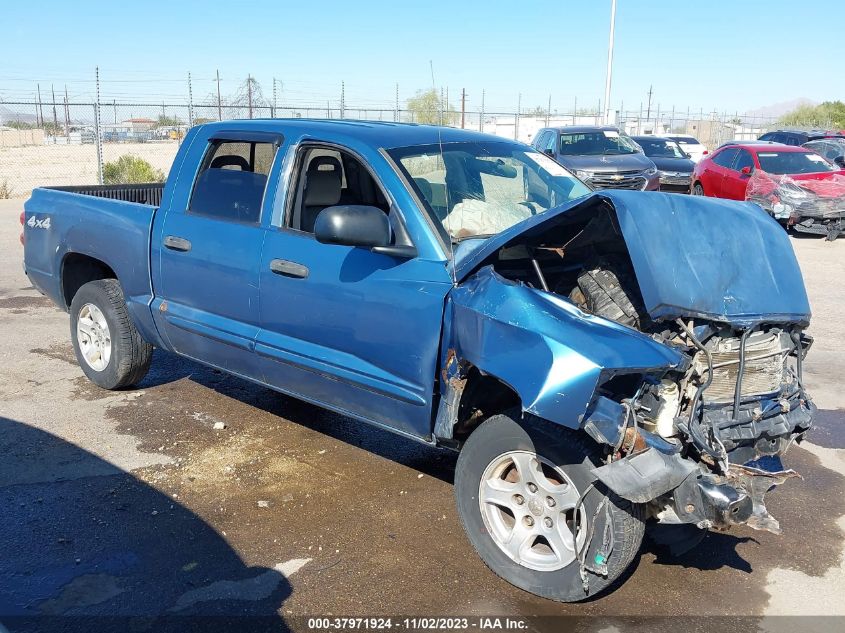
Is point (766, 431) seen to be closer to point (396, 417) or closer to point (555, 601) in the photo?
point (555, 601)

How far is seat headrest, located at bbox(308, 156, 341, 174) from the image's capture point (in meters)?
4.82

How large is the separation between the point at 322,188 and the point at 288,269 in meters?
0.64

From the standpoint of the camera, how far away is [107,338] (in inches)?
233

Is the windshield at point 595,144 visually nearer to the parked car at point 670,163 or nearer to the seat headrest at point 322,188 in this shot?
the parked car at point 670,163

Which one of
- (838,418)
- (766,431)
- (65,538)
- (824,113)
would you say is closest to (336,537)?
(65,538)

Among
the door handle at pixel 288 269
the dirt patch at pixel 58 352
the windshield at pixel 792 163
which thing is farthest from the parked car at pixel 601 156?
the door handle at pixel 288 269

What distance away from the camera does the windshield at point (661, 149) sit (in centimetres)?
2192

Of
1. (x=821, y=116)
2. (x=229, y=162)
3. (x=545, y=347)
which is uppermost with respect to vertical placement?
(x=821, y=116)

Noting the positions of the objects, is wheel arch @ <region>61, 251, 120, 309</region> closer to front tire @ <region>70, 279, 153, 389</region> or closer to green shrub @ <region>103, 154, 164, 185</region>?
front tire @ <region>70, 279, 153, 389</region>

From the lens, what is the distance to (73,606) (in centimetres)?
344

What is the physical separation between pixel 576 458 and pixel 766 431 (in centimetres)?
89

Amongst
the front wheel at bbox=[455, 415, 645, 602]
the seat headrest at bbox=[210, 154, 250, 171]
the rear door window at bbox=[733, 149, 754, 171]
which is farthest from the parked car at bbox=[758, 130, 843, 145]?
the front wheel at bbox=[455, 415, 645, 602]

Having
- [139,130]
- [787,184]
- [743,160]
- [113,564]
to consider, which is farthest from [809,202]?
[139,130]

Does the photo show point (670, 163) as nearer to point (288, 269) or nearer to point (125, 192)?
point (125, 192)
